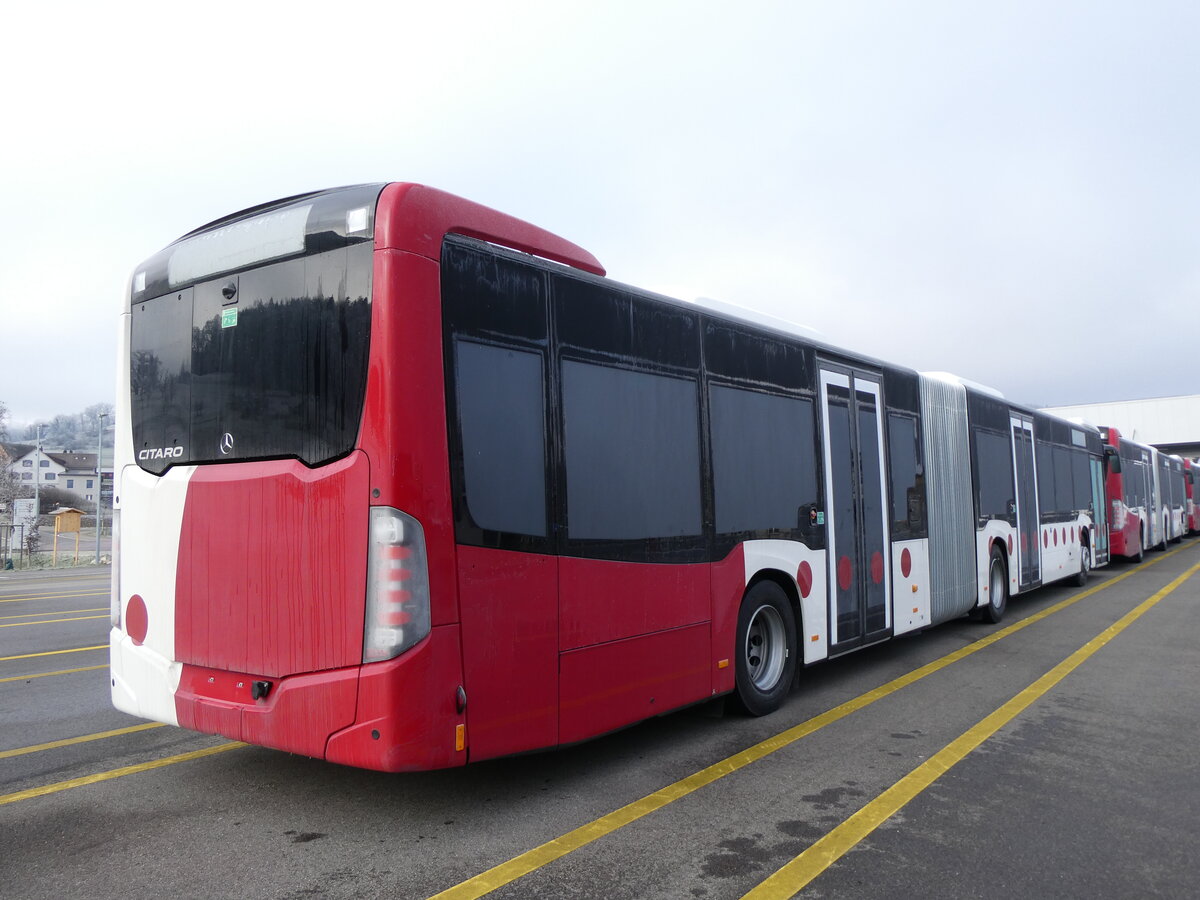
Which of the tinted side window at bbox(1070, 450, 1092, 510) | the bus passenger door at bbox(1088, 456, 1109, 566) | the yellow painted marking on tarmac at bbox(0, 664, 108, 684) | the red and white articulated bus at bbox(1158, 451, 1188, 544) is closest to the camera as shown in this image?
the yellow painted marking on tarmac at bbox(0, 664, 108, 684)

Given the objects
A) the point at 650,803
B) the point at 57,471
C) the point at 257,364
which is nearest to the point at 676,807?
the point at 650,803

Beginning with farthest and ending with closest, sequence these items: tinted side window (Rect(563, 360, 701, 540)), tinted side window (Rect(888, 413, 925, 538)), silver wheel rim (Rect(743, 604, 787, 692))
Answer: tinted side window (Rect(888, 413, 925, 538)), silver wheel rim (Rect(743, 604, 787, 692)), tinted side window (Rect(563, 360, 701, 540))

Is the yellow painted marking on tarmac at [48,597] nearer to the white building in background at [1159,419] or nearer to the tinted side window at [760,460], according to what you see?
the tinted side window at [760,460]

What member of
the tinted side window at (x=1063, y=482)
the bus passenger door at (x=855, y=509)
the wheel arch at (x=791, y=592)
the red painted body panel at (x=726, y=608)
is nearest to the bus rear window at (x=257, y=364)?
the red painted body panel at (x=726, y=608)

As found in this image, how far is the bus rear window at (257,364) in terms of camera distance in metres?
3.91

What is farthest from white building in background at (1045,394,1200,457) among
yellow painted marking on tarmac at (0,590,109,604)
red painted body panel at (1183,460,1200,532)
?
yellow painted marking on tarmac at (0,590,109,604)

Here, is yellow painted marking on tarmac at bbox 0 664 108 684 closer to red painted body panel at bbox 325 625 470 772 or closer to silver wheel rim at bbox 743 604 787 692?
red painted body panel at bbox 325 625 470 772

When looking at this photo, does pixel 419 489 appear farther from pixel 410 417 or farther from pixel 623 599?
pixel 623 599

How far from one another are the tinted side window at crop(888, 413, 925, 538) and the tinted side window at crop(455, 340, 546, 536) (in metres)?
5.00

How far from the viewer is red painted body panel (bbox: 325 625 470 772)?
366 cm

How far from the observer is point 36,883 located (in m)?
3.46

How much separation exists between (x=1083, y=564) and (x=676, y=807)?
14.3 m

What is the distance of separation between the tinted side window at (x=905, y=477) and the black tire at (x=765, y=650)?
2.28 meters

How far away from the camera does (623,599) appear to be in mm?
4848
